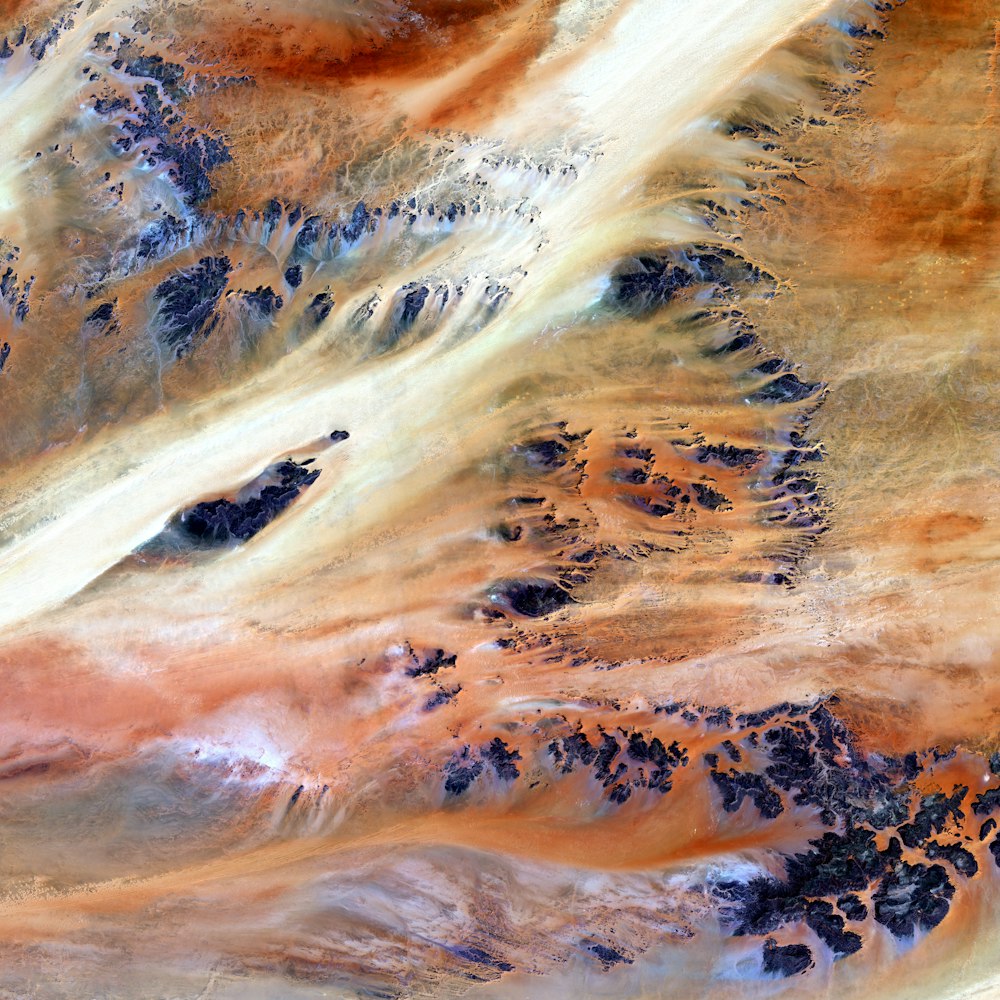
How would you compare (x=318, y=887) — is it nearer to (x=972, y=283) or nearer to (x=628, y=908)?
(x=628, y=908)

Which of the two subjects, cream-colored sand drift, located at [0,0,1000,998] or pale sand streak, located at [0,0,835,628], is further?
pale sand streak, located at [0,0,835,628]

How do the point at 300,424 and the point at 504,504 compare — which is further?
the point at 300,424

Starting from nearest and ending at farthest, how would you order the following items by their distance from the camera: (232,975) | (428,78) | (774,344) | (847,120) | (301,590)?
(232,975)
(301,590)
(774,344)
(847,120)
(428,78)

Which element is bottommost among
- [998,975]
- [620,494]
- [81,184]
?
[998,975]

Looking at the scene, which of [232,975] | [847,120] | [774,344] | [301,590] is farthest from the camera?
[847,120]

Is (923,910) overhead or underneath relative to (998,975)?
overhead

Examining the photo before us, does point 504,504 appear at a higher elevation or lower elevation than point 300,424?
lower

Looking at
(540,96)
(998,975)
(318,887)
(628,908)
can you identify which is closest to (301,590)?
(318,887)

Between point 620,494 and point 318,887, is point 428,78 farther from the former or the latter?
point 318,887

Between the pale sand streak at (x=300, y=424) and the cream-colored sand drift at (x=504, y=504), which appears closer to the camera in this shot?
the cream-colored sand drift at (x=504, y=504)

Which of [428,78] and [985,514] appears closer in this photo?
A: [985,514]
